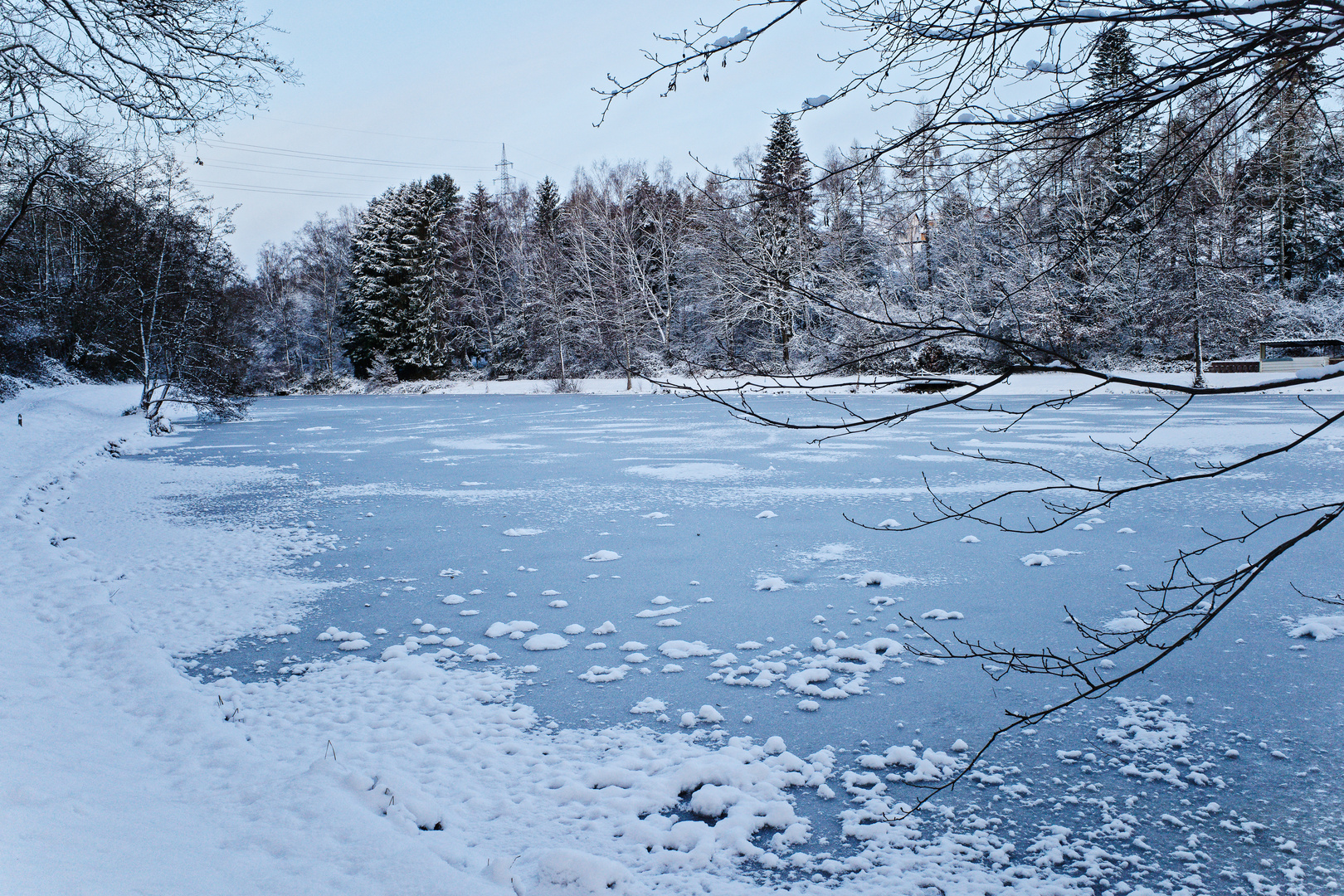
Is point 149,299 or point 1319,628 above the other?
point 149,299

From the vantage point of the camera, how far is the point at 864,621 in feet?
17.9

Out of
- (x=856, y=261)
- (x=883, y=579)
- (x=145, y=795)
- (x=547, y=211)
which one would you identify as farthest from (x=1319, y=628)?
(x=547, y=211)

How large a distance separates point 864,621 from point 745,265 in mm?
3864

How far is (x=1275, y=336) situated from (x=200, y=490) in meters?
36.3

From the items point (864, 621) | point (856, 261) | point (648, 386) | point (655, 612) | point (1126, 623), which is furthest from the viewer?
point (648, 386)

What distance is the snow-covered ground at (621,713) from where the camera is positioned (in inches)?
109

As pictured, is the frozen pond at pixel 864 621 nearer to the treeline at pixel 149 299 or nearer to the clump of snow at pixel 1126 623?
the clump of snow at pixel 1126 623

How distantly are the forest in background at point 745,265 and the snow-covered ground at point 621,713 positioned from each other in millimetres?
1820

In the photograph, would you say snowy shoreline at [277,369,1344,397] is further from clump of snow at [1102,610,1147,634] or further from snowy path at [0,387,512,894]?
snowy path at [0,387,512,894]

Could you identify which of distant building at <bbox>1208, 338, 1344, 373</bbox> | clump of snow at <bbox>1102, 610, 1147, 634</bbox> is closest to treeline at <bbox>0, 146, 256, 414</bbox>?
clump of snow at <bbox>1102, 610, 1147, 634</bbox>

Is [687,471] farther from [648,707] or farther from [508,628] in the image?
[648,707]

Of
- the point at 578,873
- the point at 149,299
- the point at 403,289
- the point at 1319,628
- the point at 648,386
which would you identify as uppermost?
the point at 403,289

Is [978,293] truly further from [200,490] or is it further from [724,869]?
[724,869]

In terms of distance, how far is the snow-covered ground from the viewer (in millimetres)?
2762
